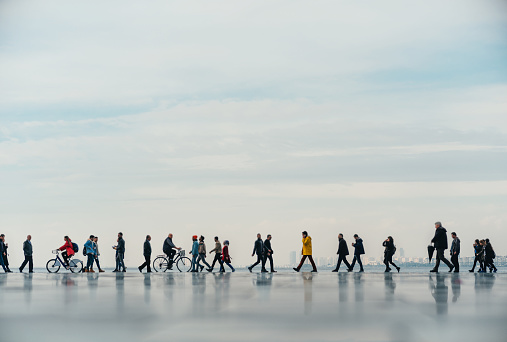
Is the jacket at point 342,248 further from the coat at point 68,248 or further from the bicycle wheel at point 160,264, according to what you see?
the coat at point 68,248

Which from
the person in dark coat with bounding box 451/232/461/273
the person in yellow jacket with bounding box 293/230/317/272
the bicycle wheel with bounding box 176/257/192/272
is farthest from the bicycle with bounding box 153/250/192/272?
the person in dark coat with bounding box 451/232/461/273

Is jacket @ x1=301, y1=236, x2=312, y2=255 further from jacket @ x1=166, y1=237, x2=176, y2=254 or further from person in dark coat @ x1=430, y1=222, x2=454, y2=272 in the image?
jacket @ x1=166, y1=237, x2=176, y2=254

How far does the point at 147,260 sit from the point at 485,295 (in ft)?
63.5

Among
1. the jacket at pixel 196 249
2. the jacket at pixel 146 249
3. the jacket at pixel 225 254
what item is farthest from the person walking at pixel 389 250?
the jacket at pixel 146 249

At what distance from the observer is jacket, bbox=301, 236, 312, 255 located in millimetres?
30500

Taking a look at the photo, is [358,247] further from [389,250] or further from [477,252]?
[477,252]

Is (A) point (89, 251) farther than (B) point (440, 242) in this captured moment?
Yes

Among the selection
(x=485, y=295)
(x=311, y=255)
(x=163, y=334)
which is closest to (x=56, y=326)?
(x=163, y=334)

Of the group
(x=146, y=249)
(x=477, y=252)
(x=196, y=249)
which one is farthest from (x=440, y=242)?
(x=146, y=249)

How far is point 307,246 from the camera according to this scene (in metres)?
30.7

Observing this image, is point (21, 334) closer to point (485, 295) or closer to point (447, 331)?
point (447, 331)

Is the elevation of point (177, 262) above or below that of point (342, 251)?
below

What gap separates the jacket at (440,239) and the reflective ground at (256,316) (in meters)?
11.6

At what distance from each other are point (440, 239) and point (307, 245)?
5.82 metres
